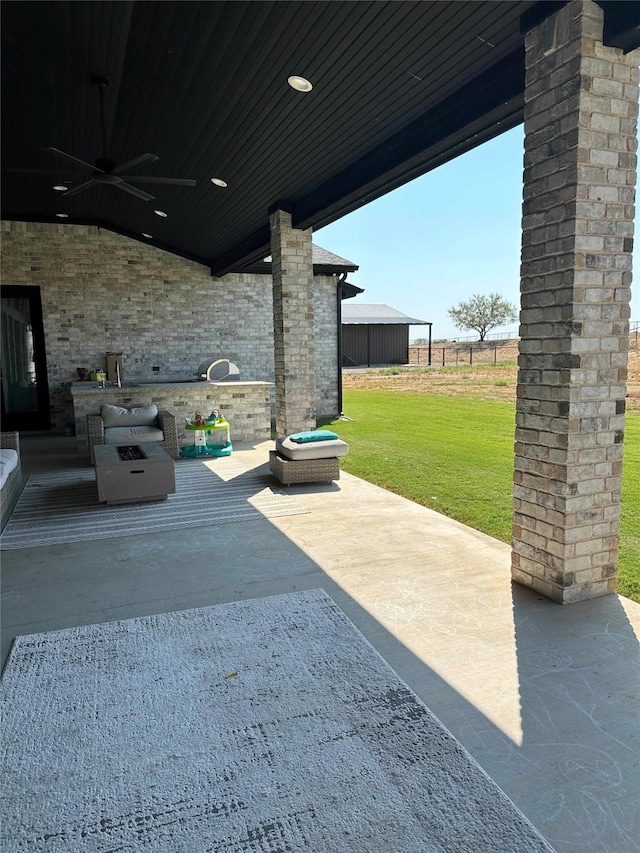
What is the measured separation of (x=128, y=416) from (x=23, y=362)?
14.1 ft

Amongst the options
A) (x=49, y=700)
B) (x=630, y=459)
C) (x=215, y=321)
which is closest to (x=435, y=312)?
(x=215, y=321)

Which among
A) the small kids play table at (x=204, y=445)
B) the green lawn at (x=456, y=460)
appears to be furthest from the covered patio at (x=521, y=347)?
the small kids play table at (x=204, y=445)

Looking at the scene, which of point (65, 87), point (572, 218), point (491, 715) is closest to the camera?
point (491, 715)

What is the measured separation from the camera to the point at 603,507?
3385 millimetres

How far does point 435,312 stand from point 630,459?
39.9 metres

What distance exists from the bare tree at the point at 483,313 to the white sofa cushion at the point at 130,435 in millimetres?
36868

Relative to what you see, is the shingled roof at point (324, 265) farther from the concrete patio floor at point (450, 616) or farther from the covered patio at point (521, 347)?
the concrete patio floor at point (450, 616)

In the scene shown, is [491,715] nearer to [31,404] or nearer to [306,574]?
[306,574]

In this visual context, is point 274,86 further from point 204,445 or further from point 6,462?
point 204,445

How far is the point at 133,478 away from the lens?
5.73 meters

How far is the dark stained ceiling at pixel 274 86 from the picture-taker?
337cm

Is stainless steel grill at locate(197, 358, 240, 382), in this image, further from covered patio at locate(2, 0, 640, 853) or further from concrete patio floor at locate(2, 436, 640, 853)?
concrete patio floor at locate(2, 436, 640, 853)

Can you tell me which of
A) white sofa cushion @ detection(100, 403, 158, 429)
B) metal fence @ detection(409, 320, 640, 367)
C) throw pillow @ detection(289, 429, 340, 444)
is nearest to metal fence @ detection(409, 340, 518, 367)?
metal fence @ detection(409, 320, 640, 367)

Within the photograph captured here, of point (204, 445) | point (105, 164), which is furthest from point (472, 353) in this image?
point (105, 164)
